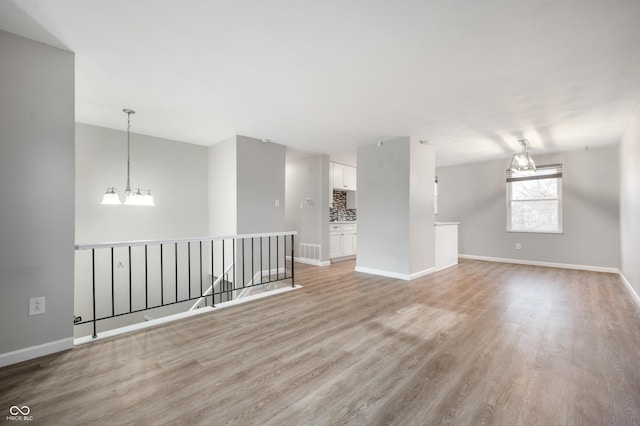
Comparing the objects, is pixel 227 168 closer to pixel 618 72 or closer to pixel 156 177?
pixel 156 177

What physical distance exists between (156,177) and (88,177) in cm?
90

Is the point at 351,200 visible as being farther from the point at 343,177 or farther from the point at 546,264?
the point at 546,264

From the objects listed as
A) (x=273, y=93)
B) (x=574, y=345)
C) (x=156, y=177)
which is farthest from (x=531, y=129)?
(x=156, y=177)

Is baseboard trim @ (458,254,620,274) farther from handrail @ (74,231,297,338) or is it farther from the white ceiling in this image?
handrail @ (74,231,297,338)

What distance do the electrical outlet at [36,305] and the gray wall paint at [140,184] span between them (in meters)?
Answer: 2.27

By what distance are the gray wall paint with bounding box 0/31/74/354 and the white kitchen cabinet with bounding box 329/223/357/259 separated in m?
4.67

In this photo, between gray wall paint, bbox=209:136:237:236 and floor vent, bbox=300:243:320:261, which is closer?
gray wall paint, bbox=209:136:237:236

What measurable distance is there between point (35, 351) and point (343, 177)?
584 centimetres

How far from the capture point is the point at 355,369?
200cm

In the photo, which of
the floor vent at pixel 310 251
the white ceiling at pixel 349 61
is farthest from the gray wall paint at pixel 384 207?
the floor vent at pixel 310 251

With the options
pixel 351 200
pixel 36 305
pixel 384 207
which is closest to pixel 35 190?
pixel 36 305

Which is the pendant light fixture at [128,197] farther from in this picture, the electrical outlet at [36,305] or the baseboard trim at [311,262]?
the baseboard trim at [311,262]
